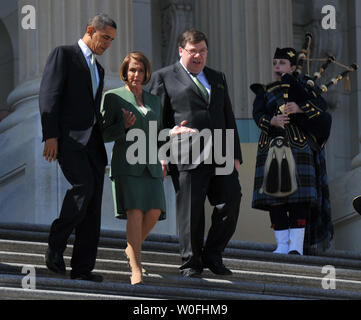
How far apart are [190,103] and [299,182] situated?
239 cm

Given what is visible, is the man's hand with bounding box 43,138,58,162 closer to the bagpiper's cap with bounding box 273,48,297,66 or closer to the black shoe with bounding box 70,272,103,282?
the black shoe with bounding box 70,272,103,282

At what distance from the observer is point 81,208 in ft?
32.2

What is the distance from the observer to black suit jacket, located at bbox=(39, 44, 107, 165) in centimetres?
992

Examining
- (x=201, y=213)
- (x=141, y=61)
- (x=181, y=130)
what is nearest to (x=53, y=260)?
(x=201, y=213)

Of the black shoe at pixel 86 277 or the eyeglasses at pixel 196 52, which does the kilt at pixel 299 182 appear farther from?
the black shoe at pixel 86 277

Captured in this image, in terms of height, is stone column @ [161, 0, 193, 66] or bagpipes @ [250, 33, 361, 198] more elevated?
stone column @ [161, 0, 193, 66]

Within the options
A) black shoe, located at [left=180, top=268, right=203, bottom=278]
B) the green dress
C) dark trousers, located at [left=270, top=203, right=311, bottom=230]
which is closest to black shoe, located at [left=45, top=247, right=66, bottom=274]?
the green dress

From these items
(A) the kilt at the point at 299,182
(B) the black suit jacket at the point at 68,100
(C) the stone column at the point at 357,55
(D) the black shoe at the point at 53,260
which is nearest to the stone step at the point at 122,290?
(D) the black shoe at the point at 53,260

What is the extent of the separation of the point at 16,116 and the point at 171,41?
4854 mm

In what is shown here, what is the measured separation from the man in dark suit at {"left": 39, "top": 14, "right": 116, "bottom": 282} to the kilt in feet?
9.92

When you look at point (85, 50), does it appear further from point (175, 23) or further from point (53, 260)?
point (175, 23)

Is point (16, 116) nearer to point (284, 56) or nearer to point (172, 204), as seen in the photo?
point (172, 204)

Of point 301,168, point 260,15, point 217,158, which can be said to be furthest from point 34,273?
point 260,15

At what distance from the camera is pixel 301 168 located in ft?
42.4
